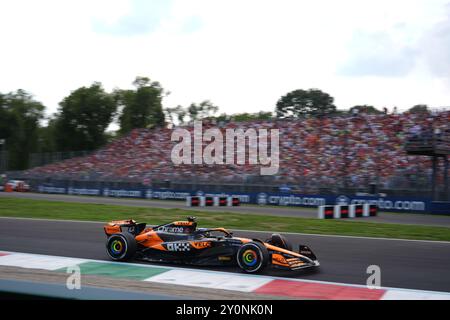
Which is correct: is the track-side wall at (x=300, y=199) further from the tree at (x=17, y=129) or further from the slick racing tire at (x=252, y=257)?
the tree at (x=17, y=129)

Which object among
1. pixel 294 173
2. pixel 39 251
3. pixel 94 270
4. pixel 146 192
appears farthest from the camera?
pixel 146 192

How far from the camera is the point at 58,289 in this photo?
292 centimetres

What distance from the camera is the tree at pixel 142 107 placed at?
172 ft

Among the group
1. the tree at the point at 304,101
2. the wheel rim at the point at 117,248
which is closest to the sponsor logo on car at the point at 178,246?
the wheel rim at the point at 117,248

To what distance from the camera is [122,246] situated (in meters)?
9.11

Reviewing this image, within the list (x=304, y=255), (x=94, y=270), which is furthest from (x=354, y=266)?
(x=94, y=270)

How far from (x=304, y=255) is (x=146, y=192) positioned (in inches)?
897

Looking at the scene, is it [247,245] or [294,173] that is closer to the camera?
[247,245]

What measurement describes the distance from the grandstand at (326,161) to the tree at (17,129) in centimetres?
2578

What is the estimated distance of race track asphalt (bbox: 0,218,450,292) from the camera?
8008 mm

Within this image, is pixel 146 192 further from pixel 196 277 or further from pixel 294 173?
pixel 196 277

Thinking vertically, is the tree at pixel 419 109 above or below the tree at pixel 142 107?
below

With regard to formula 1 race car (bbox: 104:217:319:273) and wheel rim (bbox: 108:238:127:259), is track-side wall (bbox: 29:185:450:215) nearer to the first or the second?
formula 1 race car (bbox: 104:217:319:273)

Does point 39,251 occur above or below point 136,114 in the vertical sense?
below
